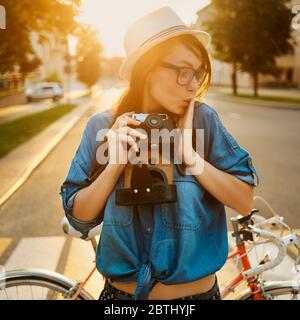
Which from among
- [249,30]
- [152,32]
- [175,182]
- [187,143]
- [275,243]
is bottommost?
[275,243]

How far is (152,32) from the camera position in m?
1.24

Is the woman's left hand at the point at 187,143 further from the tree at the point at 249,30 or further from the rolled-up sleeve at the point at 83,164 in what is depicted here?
the tree at the point at 249,30

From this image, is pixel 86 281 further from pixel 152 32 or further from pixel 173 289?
pixel 152 32

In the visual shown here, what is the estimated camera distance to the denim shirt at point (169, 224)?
1.24 metres

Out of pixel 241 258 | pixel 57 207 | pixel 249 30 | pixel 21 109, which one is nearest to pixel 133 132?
pixel 241 258

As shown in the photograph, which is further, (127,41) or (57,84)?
(57,84)

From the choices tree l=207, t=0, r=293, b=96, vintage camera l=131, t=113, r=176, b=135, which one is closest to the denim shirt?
vintage camera l=131, t=113, r=176, b=135

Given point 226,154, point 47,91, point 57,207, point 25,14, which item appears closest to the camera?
point 226,154

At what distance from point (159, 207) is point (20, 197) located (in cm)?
488

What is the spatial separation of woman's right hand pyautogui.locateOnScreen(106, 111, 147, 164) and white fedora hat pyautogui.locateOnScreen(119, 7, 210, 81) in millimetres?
158

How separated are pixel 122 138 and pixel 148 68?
0.21 meters
